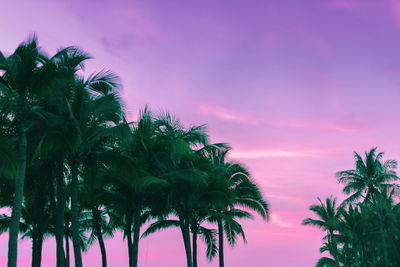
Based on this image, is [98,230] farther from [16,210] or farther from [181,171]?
[16,210]

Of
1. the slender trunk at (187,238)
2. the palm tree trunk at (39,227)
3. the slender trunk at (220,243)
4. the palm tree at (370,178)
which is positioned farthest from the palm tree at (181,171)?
the palm tree at (370,178)

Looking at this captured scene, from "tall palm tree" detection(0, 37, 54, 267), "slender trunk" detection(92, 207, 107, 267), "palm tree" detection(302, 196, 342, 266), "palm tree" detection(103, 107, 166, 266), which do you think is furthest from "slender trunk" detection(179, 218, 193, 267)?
"palm tree" detection(302, 196, 342, 266)

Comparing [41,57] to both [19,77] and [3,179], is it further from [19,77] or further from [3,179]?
[3,179]

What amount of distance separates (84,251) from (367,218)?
120 feet

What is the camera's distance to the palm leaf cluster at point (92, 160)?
51.7ft

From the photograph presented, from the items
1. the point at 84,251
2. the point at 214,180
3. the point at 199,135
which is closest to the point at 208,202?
the point at 214,180

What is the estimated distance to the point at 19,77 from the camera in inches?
611

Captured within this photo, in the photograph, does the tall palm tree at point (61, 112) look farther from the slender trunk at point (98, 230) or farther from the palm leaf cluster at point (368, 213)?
the palm leaf cluster at point (368, 213)

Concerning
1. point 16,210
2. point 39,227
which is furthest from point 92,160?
point 39,227

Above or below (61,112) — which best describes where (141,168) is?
below

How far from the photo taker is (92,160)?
19.7 meters

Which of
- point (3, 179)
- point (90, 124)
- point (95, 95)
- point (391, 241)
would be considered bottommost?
point (391, 241)

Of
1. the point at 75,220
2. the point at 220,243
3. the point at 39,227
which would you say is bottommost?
the point at 220,243

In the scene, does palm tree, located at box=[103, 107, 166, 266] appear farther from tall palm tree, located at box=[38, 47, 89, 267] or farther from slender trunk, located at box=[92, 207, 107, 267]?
slender trunk, located at box=[92, 207, 107, 267]
